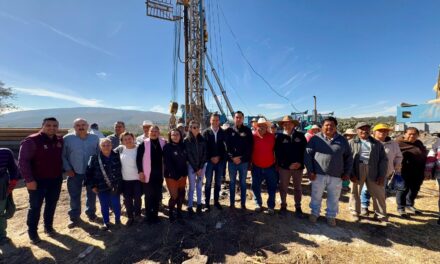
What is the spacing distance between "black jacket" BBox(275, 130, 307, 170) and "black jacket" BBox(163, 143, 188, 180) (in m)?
2.01

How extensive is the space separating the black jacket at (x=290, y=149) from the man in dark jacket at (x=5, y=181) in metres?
4.79

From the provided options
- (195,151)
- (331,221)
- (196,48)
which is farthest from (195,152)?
(196,48)

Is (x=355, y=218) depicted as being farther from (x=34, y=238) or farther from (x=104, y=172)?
(x=34, y=238)

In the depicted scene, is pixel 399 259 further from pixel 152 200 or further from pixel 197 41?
pixel 197 41

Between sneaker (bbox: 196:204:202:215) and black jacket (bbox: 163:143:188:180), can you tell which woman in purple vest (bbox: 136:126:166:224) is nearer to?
black jacket (bbox: 163:143:188:180)

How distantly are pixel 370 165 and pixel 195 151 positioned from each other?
3.36 meters

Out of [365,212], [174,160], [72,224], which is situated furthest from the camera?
[365,212]

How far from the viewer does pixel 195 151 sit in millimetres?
3986

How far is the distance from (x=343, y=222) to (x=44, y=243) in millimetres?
5524

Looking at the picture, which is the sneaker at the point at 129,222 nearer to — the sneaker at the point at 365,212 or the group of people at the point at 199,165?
the group of people at the point at 199,165

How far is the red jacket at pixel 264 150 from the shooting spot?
13.6 feet

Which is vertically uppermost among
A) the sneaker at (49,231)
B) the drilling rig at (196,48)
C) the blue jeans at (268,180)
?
the drilling rig at (196,48)

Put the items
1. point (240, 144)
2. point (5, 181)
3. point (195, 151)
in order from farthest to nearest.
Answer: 1. point (240, 144)
2. point (195, 151)
3. point (5, 181)

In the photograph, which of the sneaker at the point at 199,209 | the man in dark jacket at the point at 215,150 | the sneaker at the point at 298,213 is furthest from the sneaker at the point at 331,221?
the sneaker at the point at 199,209
